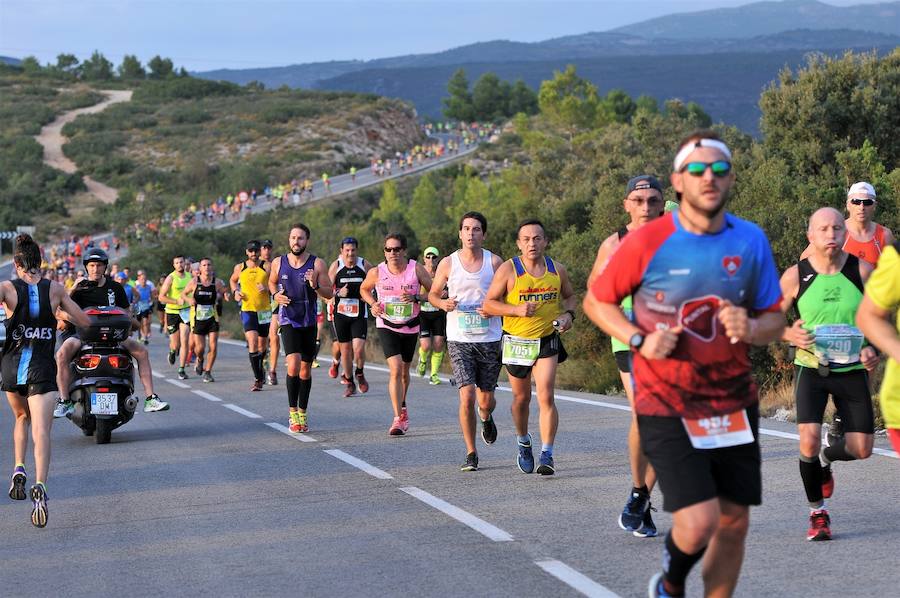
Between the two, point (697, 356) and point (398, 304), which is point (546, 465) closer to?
point (398, 304)

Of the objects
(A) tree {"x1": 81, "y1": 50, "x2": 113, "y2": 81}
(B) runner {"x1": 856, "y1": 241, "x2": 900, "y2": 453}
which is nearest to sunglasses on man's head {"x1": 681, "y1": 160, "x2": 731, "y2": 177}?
(B) runner {"x1": 856, "y1": 241, "x2": 900, "y2": 453}

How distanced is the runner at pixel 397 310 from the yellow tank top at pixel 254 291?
6.19 m

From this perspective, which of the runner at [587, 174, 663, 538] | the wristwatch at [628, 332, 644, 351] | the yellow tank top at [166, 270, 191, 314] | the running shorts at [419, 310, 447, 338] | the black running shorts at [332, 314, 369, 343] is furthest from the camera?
the yellow tank top at [166, 270, 191, 314]

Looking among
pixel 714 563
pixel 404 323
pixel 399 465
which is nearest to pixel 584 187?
pixel 404 323

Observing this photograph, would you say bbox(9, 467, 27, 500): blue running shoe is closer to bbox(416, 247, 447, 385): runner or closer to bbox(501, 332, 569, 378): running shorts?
bbox(501, 332, 569, 378): running shorts

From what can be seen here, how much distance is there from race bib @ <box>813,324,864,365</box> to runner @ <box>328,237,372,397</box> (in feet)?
36.0

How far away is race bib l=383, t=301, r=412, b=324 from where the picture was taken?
48.0 feet

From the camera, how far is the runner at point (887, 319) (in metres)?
5.77

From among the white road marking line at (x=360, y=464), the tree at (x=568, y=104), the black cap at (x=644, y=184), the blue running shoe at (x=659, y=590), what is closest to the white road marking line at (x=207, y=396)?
the white road marking line at (x=360, y=464)

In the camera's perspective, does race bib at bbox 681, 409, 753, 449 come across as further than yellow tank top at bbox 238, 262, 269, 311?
No

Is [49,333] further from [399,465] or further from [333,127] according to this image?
[333,127]

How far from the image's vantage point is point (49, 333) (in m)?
10.0

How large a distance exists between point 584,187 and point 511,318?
117 ft

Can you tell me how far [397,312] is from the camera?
1469 cm
